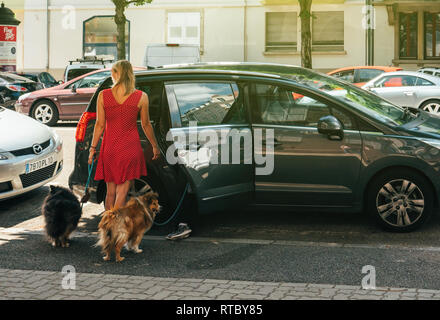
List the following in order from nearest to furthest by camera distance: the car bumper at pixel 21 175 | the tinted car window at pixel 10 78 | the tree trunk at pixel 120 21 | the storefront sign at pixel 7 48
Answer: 1. the car bumper at pixel 21 175
2. the storefront sign at pixel 7 48
3. the tinted car window at pixel 10 78
4. the tree trunk at pixel 120 21

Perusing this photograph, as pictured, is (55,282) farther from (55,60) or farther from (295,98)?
(55,60)

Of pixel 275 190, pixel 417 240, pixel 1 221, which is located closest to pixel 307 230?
pixel 275 190

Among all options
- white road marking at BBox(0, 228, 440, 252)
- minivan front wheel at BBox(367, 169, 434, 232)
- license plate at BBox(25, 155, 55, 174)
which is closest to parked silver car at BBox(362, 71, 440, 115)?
license plate at BBox(25, 155, 55, 174)

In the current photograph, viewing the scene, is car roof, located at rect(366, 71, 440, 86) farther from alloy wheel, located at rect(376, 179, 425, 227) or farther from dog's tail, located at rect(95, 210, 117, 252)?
dog's tail, located at rect(95, 210, 117, 252)

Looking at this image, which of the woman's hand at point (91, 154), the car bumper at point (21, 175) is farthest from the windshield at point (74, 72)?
the woman's hand at point (91, 154)

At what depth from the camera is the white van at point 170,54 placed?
22.6 meters

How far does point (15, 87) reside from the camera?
21.9m

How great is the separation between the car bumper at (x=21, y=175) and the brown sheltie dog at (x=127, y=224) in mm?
2305

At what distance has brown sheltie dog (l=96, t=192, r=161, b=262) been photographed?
19.7 ft

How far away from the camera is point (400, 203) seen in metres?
6.84

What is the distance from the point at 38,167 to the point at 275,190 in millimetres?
3205

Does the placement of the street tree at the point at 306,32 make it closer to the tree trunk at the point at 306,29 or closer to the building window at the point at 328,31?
the tree trunk at the point at 306,29

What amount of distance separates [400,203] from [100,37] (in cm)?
2820

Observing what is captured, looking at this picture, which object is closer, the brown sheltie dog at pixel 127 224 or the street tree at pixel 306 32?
the brown sheltie dog at pixel 127 224
